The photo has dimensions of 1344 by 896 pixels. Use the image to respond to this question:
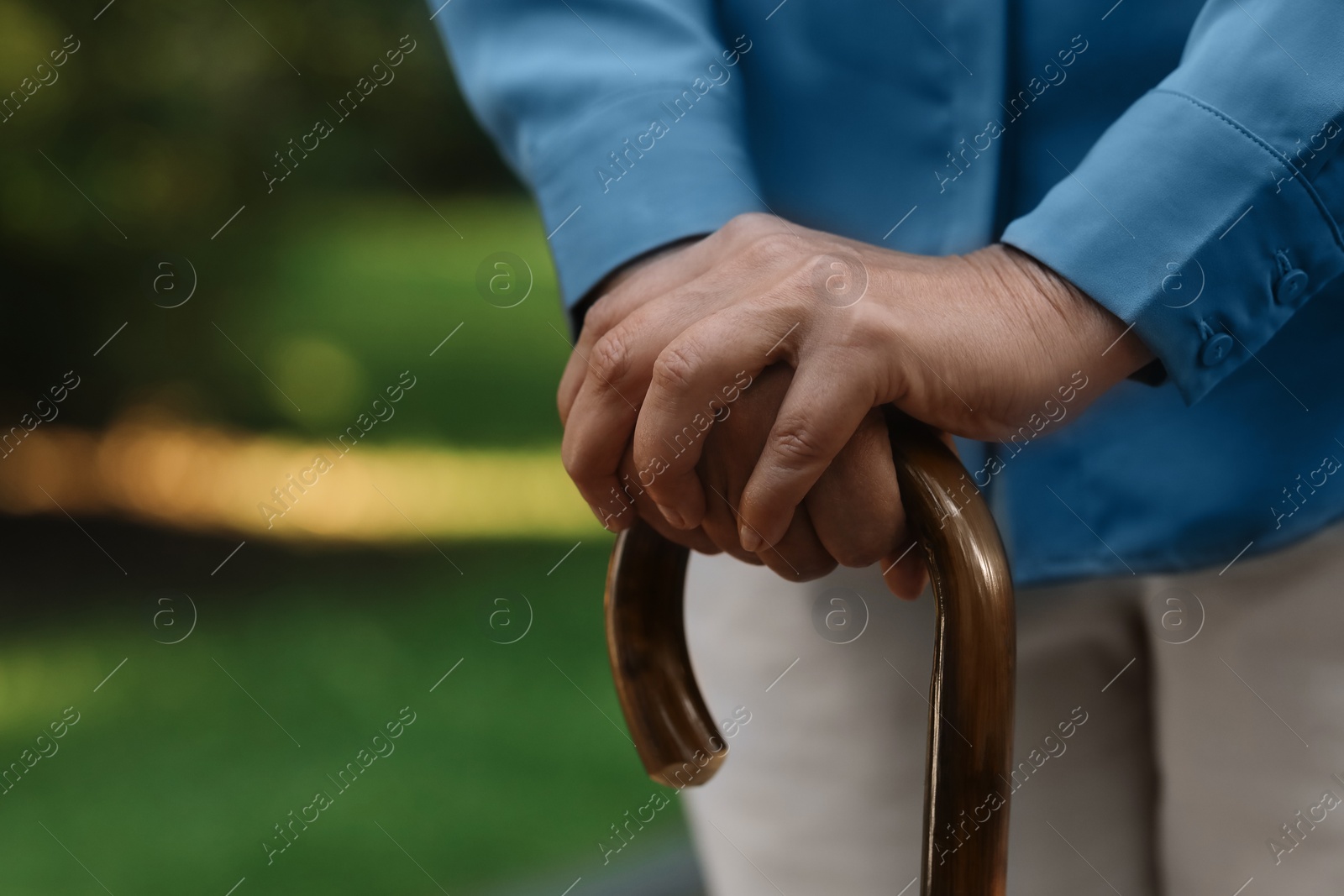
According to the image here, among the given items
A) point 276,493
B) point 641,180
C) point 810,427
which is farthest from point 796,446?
point 276,493

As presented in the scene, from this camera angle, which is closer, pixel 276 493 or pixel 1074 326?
pixel 1074 326

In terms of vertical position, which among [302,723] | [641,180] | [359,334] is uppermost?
[641,180]

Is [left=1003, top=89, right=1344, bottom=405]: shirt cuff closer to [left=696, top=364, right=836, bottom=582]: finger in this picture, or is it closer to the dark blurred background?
[left=696, top=364, right=836, bottom=582]: finger

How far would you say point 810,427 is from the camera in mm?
279

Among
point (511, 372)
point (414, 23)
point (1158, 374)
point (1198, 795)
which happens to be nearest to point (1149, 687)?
point (1198, 795)

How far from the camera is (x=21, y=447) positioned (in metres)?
1.97

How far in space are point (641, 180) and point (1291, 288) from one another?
20cm

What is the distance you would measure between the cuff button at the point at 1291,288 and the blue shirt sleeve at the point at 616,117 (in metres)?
0.16

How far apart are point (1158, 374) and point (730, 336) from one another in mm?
133

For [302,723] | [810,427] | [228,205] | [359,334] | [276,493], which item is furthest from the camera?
[359,334]

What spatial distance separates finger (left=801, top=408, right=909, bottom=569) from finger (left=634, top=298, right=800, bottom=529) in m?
0.01

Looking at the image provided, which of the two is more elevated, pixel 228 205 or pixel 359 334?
pixel 228 205

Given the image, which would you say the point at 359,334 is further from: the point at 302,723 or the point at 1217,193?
the point at 1217,193

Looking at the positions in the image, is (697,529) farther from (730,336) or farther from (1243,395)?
(1243,395)
